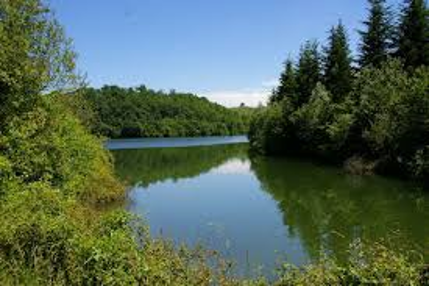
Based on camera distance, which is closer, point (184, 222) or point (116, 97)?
point (184, 222)

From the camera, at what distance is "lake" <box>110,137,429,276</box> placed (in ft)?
48.1

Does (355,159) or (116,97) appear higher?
(116,97)

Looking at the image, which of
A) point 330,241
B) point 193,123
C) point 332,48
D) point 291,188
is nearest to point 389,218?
point 330,241

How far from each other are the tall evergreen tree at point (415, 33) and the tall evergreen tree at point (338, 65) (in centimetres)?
696

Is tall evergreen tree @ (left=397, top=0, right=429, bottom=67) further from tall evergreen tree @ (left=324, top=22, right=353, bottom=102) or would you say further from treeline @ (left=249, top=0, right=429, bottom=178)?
tall evergreen tree @ (left=324, top=22, right=353, bottom=102)

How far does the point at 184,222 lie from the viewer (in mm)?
19656

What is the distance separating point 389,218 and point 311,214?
321 cm

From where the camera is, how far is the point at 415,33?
4359 centimetres

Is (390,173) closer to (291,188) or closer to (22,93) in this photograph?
(291,188)

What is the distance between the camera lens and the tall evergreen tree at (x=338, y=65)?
50.1m

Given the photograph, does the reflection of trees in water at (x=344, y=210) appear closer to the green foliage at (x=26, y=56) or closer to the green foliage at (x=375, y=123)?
the green foliage at (x=375, y=123)

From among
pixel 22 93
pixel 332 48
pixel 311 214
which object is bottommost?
pixel 311 214

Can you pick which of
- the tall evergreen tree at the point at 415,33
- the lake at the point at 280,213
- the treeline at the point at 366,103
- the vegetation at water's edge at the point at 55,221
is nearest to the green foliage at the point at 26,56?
the vegetation at water's edge at the point at 55,221

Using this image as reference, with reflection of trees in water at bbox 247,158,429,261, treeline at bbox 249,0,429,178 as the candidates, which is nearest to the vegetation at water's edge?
reflection of trees in water at bbox 247,158,429,261
